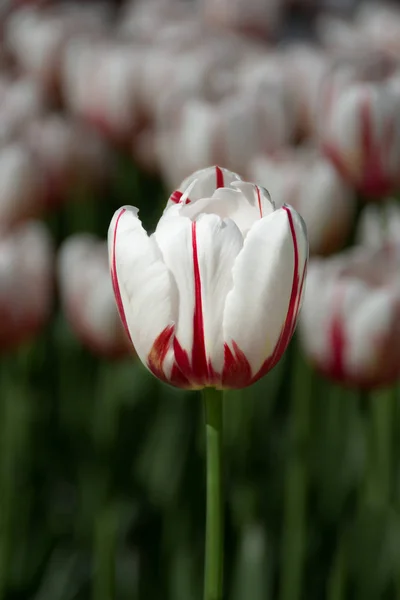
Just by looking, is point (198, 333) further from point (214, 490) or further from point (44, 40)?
point (44, 40)

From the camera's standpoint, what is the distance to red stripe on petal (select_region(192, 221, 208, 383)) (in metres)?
0.51

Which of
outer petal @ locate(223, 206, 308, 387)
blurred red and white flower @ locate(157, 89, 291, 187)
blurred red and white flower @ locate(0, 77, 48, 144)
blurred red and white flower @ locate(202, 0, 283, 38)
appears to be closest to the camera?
outer petal @ locate(223, 206, 308, 387)

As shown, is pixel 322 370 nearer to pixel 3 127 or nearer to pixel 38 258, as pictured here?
pixel 38 258

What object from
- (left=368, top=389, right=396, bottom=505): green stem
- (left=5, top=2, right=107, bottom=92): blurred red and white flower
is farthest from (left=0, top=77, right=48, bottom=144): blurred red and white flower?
(left=368, top=389, right=396, bottom=505): green stem

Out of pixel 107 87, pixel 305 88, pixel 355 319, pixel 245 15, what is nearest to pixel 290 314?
pixel 355 319

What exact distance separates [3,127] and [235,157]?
33 centimetres

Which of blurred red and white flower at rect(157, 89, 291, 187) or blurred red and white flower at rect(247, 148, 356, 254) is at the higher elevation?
blurred red and white flower at rect(157, 89, 291, 187)

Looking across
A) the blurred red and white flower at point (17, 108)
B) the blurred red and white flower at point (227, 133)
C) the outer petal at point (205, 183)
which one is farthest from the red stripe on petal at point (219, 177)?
the blurred red and white flower at point (17, 108)

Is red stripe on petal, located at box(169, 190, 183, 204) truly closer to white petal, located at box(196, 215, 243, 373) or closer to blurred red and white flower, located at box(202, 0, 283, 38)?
white petal, located at box(196, 215, 243, 373)

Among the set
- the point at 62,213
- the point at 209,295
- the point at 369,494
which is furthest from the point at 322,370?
the point at 62,213

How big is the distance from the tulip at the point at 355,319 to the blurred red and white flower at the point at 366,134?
0.11 meters

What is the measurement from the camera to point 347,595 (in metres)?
1.02

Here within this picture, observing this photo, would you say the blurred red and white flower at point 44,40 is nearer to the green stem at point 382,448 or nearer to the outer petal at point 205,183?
the green stem at point 382,448

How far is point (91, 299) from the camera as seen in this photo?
41.4 inches
